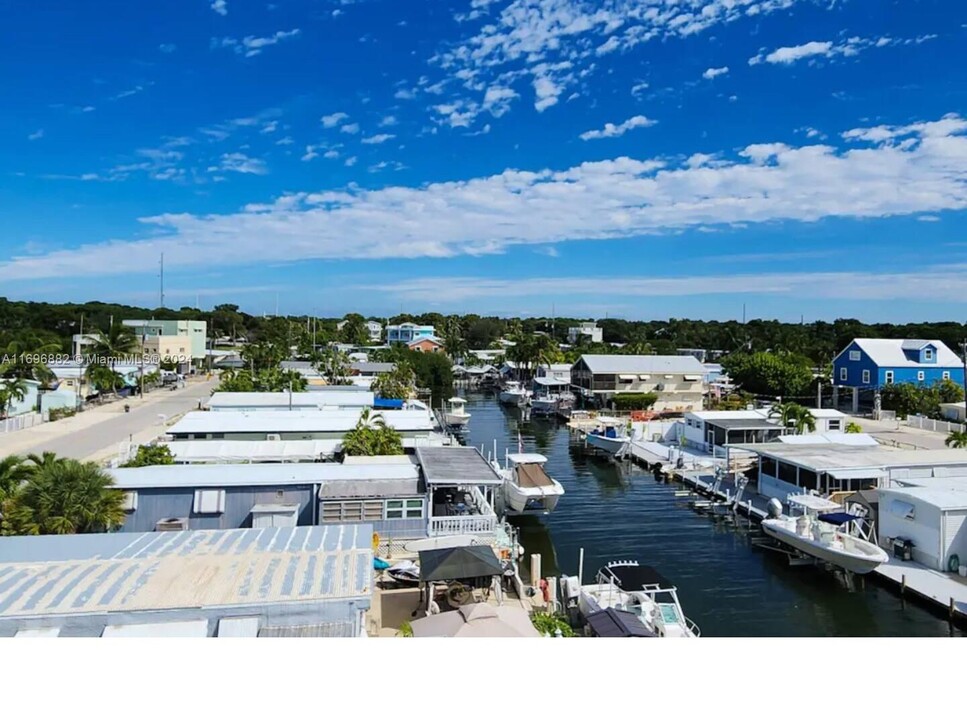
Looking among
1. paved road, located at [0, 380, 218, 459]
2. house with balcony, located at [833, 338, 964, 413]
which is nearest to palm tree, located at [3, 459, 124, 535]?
paved road, located at [0, 380, 218, 459]

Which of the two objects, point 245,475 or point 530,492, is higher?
point 245,475

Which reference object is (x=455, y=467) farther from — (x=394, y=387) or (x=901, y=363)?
(x=901, y=363)

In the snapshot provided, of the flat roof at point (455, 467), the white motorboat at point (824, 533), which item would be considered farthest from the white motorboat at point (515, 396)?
the white motorboat at point (824, 533)

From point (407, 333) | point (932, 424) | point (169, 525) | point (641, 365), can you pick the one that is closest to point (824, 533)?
point (169, 525)

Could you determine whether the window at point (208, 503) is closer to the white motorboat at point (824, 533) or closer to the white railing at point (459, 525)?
the white railing at point (459, 525)
